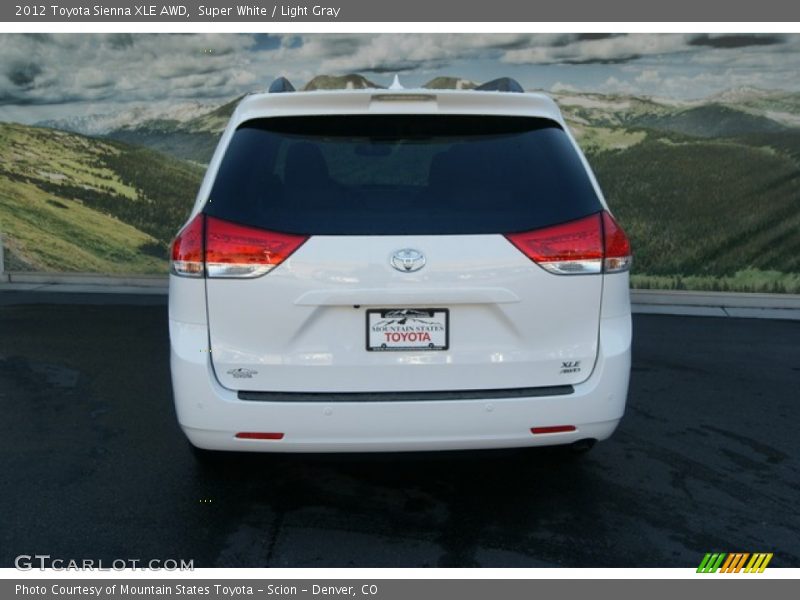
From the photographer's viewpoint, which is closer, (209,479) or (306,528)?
(306,528)

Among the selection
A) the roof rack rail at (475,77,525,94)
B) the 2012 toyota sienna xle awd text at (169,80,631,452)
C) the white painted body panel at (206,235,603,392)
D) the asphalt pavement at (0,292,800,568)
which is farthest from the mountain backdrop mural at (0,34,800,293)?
the white painted body panel at (206,235,603,392)

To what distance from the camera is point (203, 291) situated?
3.29 meters

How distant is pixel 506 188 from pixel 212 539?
6.20ft

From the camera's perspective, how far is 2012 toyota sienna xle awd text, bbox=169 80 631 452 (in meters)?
3.24

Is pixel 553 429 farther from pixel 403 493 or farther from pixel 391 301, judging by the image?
pixel 403 493

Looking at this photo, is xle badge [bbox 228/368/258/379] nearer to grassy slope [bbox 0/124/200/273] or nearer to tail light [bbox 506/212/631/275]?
tail light [bbox 506/212/631/275]

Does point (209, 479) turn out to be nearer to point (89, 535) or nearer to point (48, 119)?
point (89, 535)

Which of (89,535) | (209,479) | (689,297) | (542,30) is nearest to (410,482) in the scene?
(209,479)

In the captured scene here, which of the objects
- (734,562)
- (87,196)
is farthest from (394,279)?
(87,196)

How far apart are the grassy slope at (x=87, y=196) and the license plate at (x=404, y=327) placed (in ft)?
23.2

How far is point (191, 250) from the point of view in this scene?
3297 mm

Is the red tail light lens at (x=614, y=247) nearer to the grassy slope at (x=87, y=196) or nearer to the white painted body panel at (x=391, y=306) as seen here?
the white painted body panel at (x=391, y=306)

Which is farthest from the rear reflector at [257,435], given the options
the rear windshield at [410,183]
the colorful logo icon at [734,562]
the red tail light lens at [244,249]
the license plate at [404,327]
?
the colorful logo icon at [734,562]

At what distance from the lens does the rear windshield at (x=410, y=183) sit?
3.29 m
